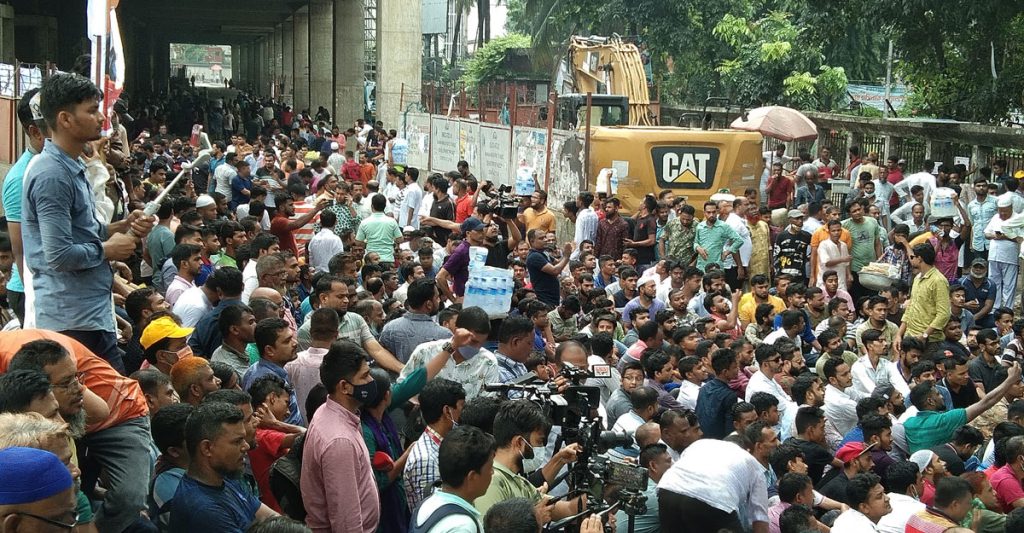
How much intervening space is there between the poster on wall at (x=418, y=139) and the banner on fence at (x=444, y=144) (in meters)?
0.39

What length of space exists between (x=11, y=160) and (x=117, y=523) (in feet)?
57.4

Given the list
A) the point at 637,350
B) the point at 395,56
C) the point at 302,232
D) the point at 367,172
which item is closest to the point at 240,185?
the point at 302,232

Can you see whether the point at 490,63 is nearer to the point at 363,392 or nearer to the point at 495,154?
the point at 495,154

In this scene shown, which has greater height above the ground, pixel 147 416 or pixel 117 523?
pixel 147 416

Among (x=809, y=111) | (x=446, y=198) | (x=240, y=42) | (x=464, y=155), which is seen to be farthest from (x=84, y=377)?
(x=240, y=42)

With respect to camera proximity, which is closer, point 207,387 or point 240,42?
point 207,387

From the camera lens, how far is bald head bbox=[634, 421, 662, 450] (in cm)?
724

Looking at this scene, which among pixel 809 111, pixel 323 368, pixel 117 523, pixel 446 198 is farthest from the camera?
pixel 809 111

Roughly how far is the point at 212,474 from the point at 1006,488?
5474mm

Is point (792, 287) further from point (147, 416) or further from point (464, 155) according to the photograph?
point (464, 155)

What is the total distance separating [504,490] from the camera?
5227 millimetres

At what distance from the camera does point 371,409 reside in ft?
19.1

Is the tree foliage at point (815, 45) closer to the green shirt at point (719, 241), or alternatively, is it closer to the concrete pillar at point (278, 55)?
the green shirt at point (719, 241)

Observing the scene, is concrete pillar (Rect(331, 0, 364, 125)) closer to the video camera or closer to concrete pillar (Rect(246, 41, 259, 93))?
the video camera
